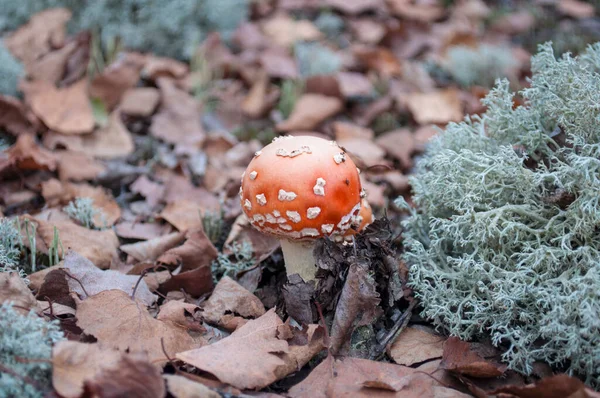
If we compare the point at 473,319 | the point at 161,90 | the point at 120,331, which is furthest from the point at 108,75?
the point at 473,319

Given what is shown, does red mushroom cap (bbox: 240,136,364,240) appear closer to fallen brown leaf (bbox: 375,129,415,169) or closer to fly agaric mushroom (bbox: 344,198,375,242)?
fly agaric mushroom (bbox: 344,198,375,242)

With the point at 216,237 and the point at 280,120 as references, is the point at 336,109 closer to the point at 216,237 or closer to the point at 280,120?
the point at 280,120

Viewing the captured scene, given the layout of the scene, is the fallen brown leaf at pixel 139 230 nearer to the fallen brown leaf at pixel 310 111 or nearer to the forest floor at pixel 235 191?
the forest floor at pixel 235 191

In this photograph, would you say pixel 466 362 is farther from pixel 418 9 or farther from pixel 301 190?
pixel 418 9

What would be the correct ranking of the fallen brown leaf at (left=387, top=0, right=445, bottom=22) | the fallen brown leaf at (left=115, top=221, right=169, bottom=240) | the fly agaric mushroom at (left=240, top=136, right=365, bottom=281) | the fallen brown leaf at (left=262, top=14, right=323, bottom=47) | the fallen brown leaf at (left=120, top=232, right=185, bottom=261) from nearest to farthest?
the fly agaric mushroom at (left=240, top=136, right=365, bottom=281) < the fallen brown leaf at (left=120, top=232, right=185, bottom=261) < the fallen brown leaf at (left=115, top=221, right=169, bottom=240) < the fallen brown leaf at (left=262, top=14, right=323, bottom=47) < the fallen brown leaf at (left=387, top=0, right=445, bottom=22)

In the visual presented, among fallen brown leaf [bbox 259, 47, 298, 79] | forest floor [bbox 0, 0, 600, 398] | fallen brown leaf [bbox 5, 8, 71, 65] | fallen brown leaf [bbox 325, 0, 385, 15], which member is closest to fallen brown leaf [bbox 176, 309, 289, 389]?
forest floor [bbox 0, 0, 600, 398]

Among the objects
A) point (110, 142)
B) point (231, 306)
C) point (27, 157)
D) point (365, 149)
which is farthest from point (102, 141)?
point (231, 306)
